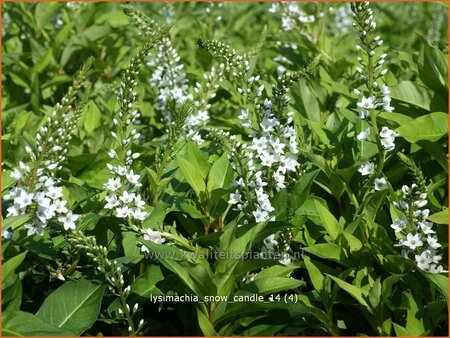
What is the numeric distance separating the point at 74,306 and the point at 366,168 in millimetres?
1777

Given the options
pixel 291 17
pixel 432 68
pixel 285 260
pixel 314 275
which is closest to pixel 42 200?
pixel 285 260

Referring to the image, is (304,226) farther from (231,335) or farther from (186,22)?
(186,22)

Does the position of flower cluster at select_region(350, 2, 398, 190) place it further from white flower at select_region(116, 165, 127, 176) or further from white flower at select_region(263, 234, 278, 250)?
white flower at select_region(116, 165, 127, 176)

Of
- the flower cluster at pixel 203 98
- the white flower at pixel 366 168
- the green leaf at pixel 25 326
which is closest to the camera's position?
the green leaf at pixel 25 326

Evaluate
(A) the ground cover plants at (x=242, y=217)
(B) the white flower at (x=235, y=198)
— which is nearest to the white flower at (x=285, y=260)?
(A) the ground cover plants at (x=242, y=217)

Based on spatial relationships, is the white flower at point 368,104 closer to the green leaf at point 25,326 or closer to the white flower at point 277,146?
the white flower at point 277,146

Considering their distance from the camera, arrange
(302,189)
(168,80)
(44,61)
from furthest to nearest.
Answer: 1. (44,61)
2. (168,80)
3. (302,189)

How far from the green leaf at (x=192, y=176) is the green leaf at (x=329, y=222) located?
64 cm

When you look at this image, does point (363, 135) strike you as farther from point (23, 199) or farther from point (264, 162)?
point (23, 199)

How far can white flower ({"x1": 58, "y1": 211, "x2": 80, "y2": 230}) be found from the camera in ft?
11.5

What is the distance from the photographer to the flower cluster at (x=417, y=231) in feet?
11.8

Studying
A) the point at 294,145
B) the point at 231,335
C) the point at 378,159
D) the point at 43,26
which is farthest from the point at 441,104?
the point at 43,26

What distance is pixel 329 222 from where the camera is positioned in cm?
389

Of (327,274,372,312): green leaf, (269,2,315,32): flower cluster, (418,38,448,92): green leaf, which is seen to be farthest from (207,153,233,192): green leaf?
(269,2,315,32): flower cluster
